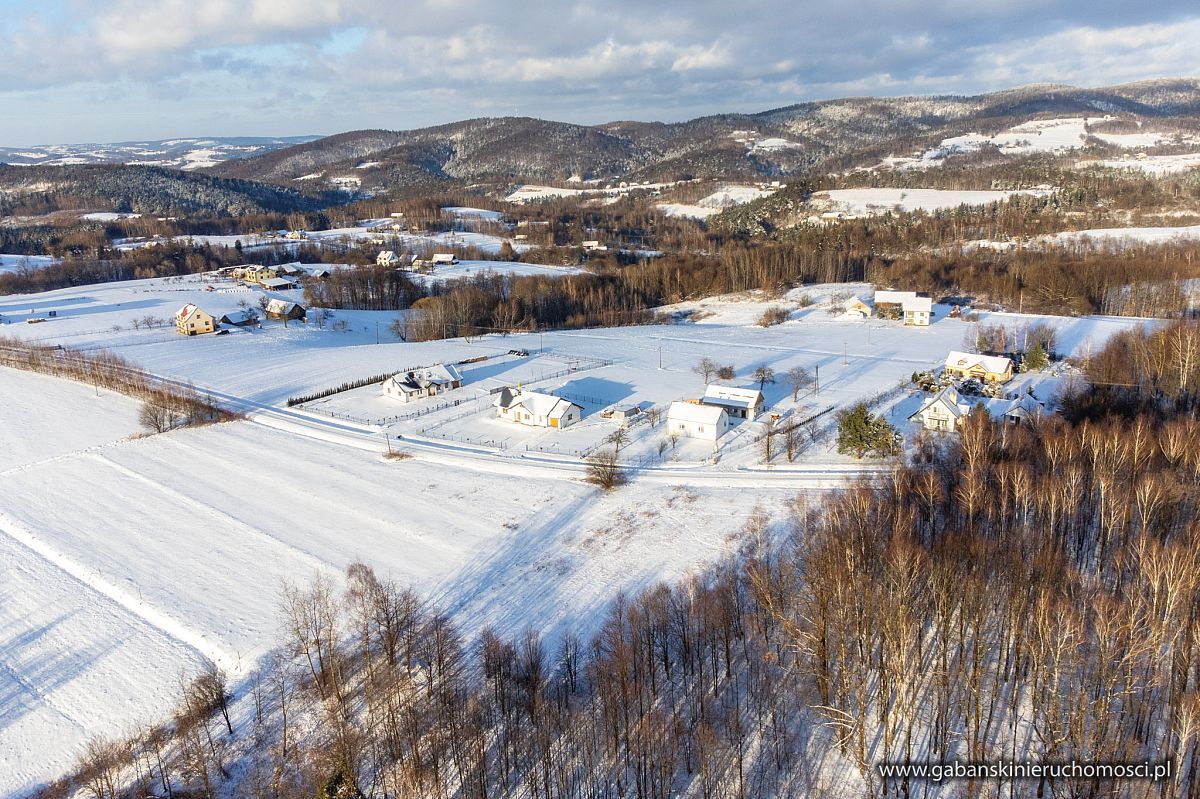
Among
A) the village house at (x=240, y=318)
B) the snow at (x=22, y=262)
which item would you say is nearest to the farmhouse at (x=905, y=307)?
the village house at (x=240, y=318)

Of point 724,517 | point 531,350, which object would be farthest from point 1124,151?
point 724,517

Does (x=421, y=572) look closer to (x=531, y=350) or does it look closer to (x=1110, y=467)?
(x=1110, y=467)

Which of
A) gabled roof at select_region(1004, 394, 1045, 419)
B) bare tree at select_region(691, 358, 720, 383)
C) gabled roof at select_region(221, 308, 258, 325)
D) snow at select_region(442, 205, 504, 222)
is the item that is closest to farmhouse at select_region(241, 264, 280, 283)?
gabled roof at select_region(221, 308, 258, 325)

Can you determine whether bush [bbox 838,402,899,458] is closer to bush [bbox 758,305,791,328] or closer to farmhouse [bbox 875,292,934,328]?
farmhouse [bbox 875,292,934,328]

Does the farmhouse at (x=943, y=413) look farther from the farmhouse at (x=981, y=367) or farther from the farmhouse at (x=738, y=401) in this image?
the farmhouse at (x=981, y=367)

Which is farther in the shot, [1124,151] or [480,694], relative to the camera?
[1124,151]

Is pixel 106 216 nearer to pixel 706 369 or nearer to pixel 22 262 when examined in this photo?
pixel 22 262
